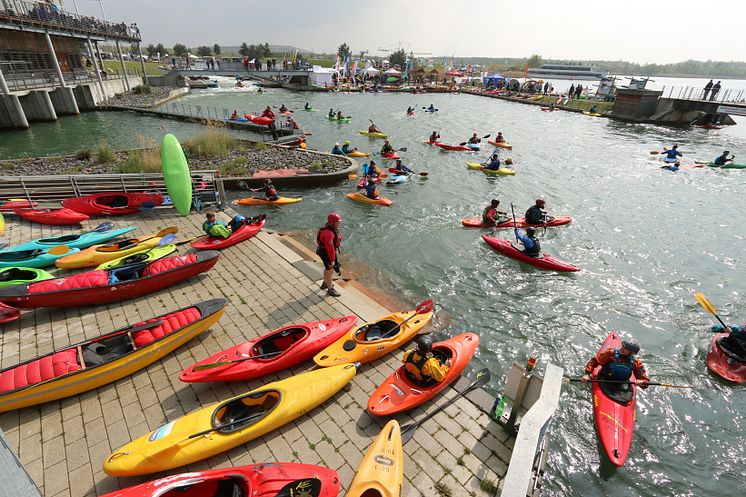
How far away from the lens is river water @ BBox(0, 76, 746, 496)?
6801mm

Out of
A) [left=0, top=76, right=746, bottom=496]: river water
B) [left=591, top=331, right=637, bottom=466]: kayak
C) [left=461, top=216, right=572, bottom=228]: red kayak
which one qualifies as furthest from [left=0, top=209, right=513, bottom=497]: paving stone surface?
[left=461, top=216, right=572, bottom=228]: red kayak

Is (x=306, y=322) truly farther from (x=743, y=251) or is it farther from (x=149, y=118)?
(x=149, y=118)

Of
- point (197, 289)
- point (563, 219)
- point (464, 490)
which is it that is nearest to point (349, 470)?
point (464, 490)

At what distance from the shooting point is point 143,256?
920cm

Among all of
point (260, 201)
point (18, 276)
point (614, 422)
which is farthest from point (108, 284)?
point (614, 422)

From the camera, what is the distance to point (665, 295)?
1156cm

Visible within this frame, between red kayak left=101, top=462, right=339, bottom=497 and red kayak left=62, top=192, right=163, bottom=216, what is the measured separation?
1125 cm

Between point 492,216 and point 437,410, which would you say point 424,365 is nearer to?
point 437,410

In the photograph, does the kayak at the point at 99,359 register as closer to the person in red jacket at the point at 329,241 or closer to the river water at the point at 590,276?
the person in red jacket at the point at 329,241

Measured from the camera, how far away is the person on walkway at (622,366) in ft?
23.1

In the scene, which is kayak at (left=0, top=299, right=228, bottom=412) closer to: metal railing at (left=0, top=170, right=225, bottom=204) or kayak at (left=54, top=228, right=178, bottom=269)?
kayak at (left=54, top=228, right=178, bottom=269)

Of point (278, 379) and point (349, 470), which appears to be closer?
point (349, 470)

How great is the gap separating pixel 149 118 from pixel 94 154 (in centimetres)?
1896

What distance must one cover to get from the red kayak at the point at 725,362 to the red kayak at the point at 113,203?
58.7 feet
